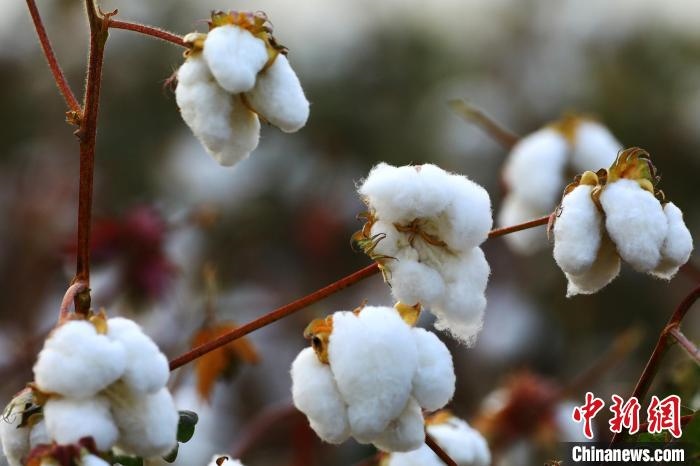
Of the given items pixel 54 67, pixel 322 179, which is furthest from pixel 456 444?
pixel 322 179

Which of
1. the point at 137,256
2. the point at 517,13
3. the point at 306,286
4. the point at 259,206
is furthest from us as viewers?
the point at 517,13

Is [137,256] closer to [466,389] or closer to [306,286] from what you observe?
[466,389]

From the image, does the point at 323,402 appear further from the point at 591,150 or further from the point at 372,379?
the point at 591,150

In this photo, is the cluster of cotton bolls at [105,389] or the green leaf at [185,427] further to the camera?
the green leaf at [185,427]

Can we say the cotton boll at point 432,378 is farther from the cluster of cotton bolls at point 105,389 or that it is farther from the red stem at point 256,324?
the cluster of cotton bolls at point 105,389

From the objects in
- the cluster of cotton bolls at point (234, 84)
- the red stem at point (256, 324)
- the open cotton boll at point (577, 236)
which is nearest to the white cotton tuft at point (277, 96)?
the cluster of cotton bolls at point (234, 84)

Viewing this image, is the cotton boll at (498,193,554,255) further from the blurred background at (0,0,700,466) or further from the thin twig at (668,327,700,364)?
the thin twig at (668,327,700,364)

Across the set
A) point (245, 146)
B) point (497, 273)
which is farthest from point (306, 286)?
point (245, 146)
